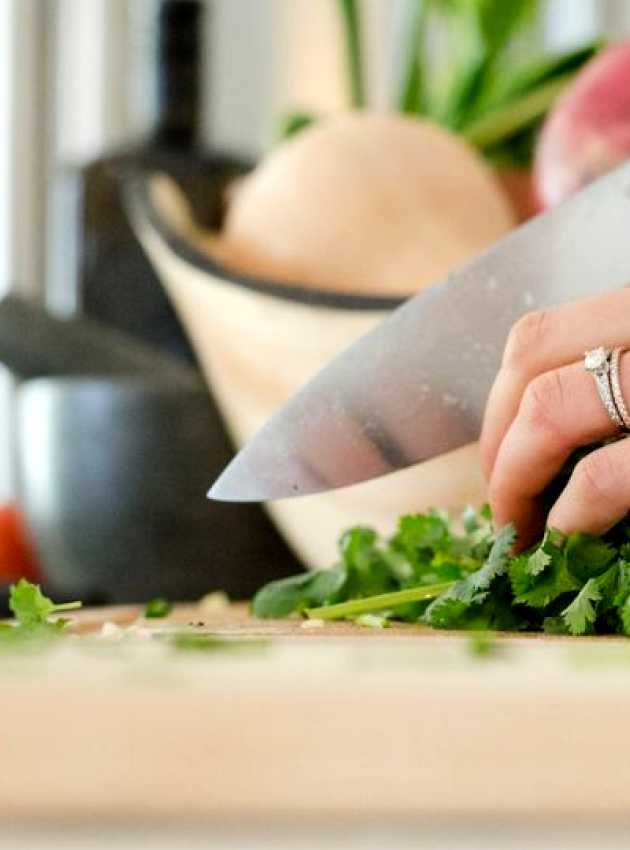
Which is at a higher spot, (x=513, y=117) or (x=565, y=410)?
(x=513, y=117)

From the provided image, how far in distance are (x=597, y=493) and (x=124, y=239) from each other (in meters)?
0.83

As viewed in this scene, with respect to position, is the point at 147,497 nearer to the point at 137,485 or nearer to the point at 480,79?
the point at 137,485

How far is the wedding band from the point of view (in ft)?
1.47

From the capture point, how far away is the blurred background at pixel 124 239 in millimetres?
904

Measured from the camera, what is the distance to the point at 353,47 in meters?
1.36

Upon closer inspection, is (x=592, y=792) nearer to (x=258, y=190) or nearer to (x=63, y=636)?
(x=63, y=636)

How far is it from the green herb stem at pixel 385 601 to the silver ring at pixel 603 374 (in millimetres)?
78

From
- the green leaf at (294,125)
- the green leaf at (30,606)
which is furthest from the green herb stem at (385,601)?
the green leaf at (294,125)

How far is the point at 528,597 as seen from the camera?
46 centimetres

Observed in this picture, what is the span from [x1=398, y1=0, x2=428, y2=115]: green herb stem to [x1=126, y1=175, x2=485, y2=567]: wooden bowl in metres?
0.45

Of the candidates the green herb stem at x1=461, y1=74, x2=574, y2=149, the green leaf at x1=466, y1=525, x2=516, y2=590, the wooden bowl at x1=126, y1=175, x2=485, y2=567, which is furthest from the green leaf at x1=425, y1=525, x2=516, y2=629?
the green herb stem at x1=461, y1=74, x2=574, y2=149

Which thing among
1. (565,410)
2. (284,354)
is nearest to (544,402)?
(565,410)

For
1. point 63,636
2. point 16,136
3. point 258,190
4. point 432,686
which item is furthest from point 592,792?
point 16,136

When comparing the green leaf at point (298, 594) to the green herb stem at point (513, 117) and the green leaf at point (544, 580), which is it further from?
the green herb stem at point (513, 117)
